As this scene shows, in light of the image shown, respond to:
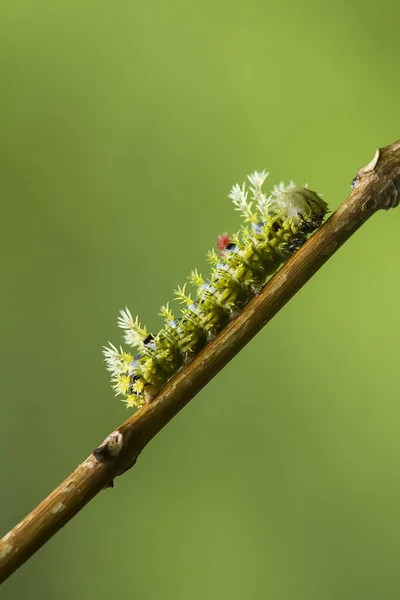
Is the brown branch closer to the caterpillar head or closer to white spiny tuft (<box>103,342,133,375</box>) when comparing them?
the caterpillar head

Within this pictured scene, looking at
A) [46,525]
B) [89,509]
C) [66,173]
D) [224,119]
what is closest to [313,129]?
[224,119]

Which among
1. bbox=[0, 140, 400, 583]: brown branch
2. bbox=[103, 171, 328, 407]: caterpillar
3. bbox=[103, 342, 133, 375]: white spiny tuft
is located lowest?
bbox=[0, 140, 400, 583]: brown branch

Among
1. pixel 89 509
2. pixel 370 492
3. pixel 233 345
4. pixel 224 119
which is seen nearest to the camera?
pixel 233 345

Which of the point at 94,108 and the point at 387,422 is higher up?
the point at 94,108

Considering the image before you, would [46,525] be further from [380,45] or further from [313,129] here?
[380,45]

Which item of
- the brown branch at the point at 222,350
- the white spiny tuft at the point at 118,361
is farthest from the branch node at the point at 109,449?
the white spiny tuft at the point at 118,361

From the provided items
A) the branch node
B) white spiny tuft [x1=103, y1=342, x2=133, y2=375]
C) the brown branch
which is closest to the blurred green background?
white spiny tuft [x1=103, y1=342, x2=133, y2=375]

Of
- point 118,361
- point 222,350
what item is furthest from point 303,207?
point 118,361

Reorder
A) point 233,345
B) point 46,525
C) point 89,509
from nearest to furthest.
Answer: point 46,525, point 233,345, point 89,509

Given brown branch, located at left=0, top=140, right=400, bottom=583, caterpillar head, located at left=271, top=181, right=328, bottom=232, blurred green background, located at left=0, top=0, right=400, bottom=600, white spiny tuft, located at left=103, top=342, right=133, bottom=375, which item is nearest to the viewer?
brown branch, located at left=0, top=140, right=400, bottom=583
